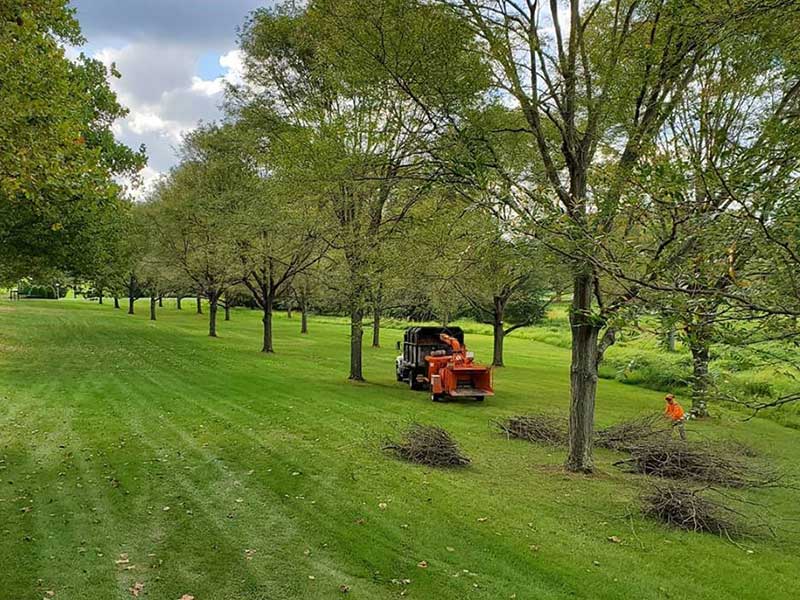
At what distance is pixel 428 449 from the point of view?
932 centimetres

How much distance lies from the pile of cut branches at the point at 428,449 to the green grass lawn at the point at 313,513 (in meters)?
0.30

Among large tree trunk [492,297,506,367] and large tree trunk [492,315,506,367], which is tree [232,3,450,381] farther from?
large tree trunk [492,315,506,367]

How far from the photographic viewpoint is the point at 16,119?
5770mm

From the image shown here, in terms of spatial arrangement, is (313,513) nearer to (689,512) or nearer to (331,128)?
(689,512)

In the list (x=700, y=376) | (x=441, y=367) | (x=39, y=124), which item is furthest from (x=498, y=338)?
(x=700, y=376)

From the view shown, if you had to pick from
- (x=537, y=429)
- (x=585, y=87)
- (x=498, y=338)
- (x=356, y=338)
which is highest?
(x=585, y=87)

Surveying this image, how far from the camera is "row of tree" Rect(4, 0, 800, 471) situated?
3701 mm

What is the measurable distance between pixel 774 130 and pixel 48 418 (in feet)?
41.4

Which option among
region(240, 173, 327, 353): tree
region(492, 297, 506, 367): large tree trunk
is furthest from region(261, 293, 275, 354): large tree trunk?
region(492, 297, 506, 367): large tree trunk

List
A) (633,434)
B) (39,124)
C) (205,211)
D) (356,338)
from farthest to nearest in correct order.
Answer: (205,211)
(356,338)
(633,434)
(39,124)

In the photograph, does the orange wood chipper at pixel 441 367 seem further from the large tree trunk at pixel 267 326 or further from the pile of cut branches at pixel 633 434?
the large tree trunk at pixel 267 326

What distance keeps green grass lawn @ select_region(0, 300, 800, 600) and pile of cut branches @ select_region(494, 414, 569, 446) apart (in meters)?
0.52

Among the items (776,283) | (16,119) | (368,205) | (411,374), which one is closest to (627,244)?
(776,283)

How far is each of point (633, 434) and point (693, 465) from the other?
6.83 ft
